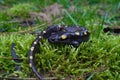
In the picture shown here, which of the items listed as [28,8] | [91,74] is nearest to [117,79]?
[91,74]

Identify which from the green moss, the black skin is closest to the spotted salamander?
the black skin

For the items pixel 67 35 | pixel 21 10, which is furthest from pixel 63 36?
pixel 21 10

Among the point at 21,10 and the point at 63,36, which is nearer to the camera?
the point at 63,36

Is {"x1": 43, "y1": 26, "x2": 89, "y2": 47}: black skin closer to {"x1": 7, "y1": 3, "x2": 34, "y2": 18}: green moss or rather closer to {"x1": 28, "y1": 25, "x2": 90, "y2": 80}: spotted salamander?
{"x1": 28, "y1": 25, "x2": 90, "y2": 80}: spotted salamander

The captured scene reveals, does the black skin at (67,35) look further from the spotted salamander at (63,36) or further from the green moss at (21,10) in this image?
the green moss at (21,10)

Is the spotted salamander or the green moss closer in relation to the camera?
the spotted salamander

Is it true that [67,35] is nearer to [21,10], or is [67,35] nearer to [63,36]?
[63,36]

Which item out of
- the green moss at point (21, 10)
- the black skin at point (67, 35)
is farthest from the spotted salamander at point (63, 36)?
the green moss at point (21, 10)

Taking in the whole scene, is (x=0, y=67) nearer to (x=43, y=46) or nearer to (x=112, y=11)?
(x=43, y=46)
